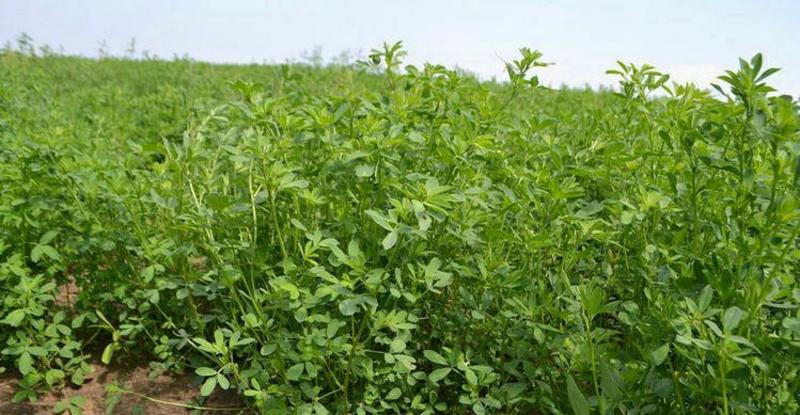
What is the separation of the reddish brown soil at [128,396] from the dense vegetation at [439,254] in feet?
0.25

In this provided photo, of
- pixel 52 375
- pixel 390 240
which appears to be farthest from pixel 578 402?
pixel 52 375

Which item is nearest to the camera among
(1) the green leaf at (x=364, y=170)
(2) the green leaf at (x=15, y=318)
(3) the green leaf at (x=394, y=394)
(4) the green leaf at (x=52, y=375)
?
(1) the green leaf at (x=364, y=170)

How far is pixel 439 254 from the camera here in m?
2.46

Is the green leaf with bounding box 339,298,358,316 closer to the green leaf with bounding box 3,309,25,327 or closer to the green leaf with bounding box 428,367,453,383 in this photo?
the green leaf with bounding box 428,367,453,383

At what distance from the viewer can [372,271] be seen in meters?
2.09

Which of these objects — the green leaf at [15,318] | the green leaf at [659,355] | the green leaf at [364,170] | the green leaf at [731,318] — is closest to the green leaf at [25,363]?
the green leaf at [15,318]

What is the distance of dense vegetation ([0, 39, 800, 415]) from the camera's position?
1.94 metres

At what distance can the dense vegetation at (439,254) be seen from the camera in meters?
1.94

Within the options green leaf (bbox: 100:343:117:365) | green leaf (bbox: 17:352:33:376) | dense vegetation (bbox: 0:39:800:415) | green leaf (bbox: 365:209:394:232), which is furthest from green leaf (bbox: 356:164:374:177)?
green leaf (bbox: 17:352:33:376)

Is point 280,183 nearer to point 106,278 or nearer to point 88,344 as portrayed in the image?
point 106,278

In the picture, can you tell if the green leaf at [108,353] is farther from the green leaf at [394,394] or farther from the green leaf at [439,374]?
the green leaf at [439,374]

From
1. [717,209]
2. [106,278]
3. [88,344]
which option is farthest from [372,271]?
[88,344]

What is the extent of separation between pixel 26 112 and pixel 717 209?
3.83 metres

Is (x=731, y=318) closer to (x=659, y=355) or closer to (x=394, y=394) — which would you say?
(x=659, y=355)
